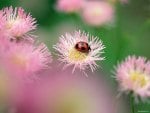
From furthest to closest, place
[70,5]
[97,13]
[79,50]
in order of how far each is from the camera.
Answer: [97,13]
[70,5]
[79,50]

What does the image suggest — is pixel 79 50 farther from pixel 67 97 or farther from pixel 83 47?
pixel 67 97

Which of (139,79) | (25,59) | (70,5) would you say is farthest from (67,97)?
(70,5)

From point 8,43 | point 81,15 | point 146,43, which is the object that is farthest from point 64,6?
point 8,43

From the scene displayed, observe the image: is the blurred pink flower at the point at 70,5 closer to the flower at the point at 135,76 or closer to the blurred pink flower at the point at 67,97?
the flower at the point at 135,76

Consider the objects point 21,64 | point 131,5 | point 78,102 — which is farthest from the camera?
point 131,5

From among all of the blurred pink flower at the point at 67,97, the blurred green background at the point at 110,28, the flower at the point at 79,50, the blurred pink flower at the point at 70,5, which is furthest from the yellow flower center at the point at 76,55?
the blurred pink flower at the point at 70,5

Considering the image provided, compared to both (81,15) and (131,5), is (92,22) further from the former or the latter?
(131,5)
